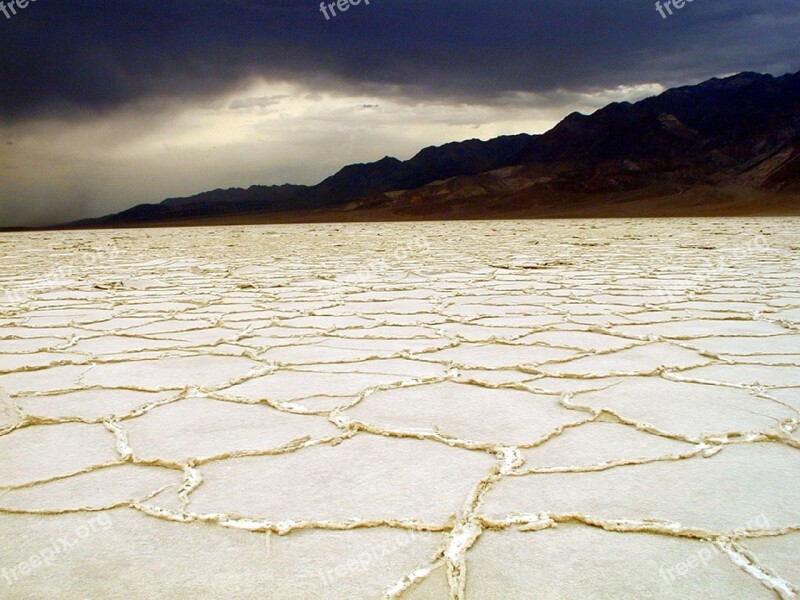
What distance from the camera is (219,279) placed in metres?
5.11

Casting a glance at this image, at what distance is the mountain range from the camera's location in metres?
27.6

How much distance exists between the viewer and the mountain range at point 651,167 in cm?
2758

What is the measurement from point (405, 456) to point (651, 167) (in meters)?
35.5

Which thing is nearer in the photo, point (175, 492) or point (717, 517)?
point (717, 517)

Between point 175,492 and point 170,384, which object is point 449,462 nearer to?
point 175,492

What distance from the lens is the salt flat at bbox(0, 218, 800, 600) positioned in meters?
0.97

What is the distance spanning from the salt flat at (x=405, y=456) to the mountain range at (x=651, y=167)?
22521 millimetres

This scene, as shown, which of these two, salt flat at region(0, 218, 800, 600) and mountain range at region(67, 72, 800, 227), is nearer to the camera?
salt flat at region(0, 218, 800, 600)

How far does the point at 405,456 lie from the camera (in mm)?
1393

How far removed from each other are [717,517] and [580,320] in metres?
1.93

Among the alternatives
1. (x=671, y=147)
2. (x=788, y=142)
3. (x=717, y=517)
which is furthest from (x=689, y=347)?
(x=671, y=147)

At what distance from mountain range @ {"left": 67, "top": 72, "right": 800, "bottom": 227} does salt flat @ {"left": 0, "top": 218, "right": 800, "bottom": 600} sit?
73.9ft

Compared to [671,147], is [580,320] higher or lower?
lower

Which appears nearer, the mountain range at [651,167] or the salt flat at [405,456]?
the salt flat at [405,456]
